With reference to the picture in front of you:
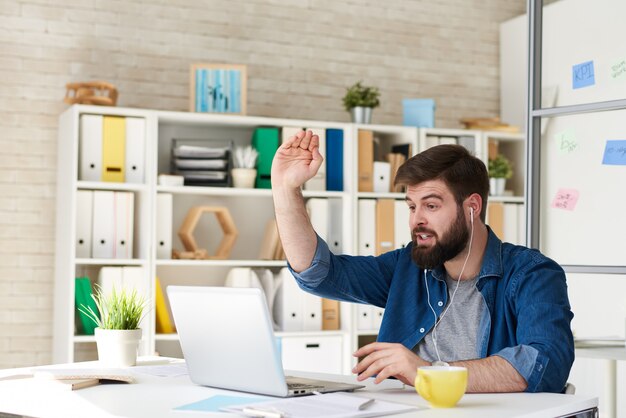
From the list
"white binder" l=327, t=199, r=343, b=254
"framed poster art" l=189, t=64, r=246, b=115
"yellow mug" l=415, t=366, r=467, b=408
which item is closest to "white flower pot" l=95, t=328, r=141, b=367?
"yellow mug" l=415, t=366, r=467, b=408

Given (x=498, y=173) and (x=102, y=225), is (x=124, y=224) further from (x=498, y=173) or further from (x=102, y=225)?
(x=498, y=173)

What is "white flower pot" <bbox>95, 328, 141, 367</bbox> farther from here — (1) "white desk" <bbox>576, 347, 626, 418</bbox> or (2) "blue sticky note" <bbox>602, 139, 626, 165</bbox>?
(2) "blue sticky note" <bbox>602, 139, 626, 165</bbox>

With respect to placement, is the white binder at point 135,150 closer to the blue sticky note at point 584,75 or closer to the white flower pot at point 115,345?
the blue sticky note at point 584,75

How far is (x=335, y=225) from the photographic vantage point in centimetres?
496

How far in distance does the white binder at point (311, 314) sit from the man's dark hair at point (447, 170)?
7.94 feet

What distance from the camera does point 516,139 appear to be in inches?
214

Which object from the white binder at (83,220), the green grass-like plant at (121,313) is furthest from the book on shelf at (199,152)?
the green grass-like plant at (121,313)

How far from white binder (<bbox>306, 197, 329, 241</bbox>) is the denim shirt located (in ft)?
7.30

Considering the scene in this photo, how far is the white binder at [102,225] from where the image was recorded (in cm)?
445

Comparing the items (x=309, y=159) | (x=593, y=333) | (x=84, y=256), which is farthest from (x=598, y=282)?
(x=309, y=159)

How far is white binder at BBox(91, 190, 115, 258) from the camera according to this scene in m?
4.45

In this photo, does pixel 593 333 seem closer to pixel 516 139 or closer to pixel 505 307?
pixel 516 139

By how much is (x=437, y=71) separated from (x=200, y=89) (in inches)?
63.0

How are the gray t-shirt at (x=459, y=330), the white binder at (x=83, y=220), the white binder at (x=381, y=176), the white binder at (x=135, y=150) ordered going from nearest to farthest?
the gray t-shirt at (x=459, y=330) < the white binder at (x=83, y=220) < the white binder at (x=135, y=150) < the white binder at (x=381, y=176)
